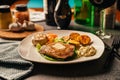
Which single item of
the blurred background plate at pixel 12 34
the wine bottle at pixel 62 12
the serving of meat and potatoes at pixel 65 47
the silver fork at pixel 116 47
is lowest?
the blurred background plate at pixel 12 34

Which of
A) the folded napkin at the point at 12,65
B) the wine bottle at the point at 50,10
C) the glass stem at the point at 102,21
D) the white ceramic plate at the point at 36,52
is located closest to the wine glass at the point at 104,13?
the glass stem at the point at 102,21

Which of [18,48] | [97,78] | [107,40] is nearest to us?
[97,78]

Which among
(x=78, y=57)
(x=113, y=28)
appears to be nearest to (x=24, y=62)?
(x=78, y=57)

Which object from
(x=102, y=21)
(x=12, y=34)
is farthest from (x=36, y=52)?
(x=102, y=21)

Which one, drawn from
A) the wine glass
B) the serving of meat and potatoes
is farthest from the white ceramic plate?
the wine glass

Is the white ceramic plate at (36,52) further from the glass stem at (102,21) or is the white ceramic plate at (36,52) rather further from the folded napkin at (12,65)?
the glass stem at (102,21)

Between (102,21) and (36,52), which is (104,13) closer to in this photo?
(102,21)

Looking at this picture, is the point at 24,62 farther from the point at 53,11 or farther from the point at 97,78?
the point at 53,11

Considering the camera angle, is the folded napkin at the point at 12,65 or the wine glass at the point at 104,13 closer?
the folded napkin at the point at 12,65
